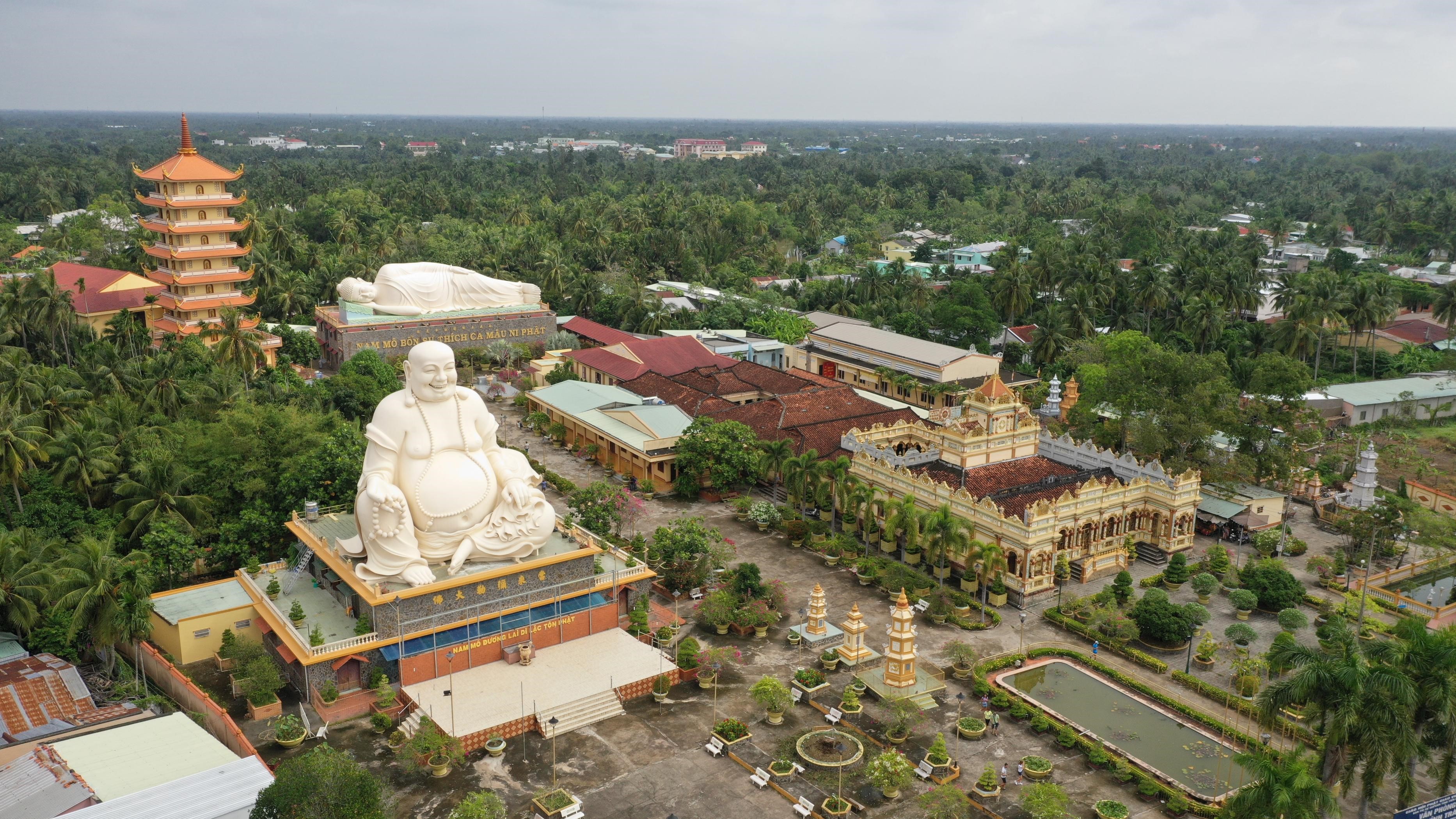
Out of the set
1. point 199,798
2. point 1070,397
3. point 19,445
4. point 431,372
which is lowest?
point 199,798

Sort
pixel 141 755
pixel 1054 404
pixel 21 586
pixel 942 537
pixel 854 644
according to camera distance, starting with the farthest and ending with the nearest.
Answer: pixel 1054 404, pixel 942 537, pixel 854 644, pixel 21 586, pixel 141 755

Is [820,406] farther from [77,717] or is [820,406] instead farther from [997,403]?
[77,717]

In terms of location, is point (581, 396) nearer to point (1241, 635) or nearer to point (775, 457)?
point (775, 457)

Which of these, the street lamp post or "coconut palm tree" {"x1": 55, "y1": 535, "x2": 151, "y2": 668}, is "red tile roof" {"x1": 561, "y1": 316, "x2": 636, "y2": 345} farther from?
"coconut palm tree" {"x1": 55, "y1": 535, "x2": 151, "y2": 668}

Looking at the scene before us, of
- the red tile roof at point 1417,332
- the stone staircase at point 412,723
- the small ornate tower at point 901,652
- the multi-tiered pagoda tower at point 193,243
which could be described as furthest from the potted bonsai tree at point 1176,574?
the red tile roof at point 1417,332

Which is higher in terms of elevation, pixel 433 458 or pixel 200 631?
pixel 433 458

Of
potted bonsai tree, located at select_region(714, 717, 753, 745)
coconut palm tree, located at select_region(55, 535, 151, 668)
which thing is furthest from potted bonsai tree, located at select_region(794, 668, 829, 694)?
coconut palm tree, located at select_region(55, 535, 151, 668)

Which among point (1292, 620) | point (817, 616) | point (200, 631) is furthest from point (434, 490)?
point (1292, 620)
